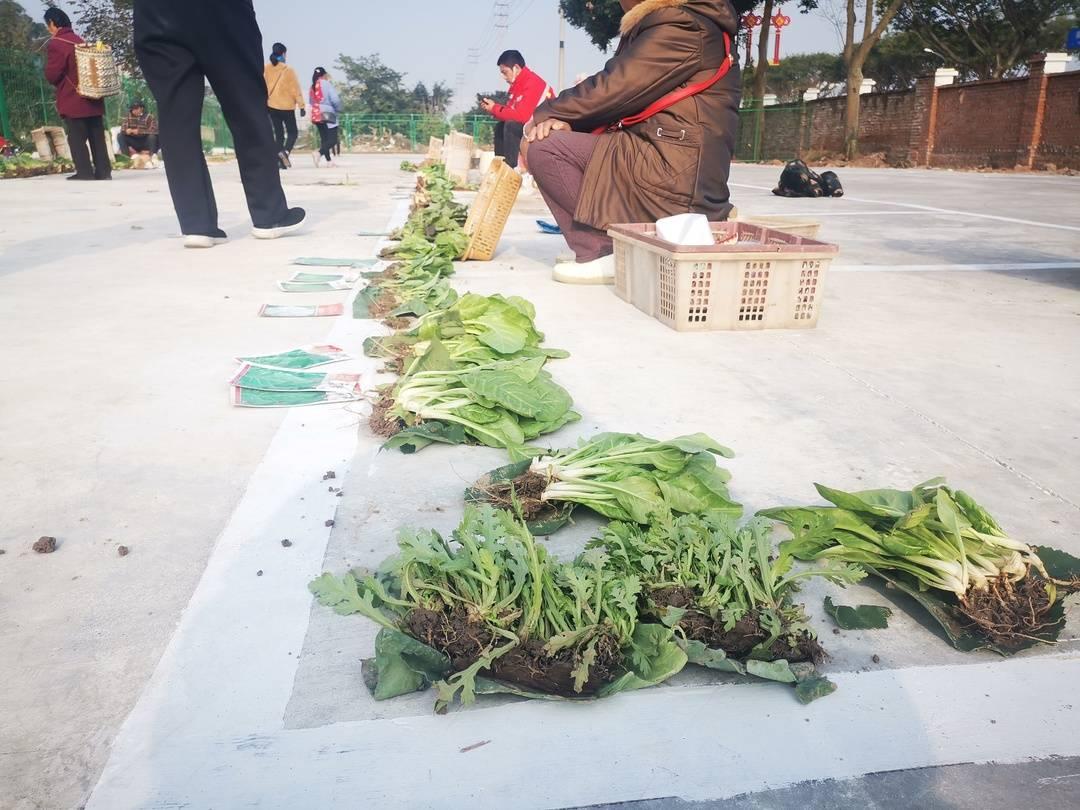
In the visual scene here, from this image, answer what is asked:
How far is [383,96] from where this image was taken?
189ft

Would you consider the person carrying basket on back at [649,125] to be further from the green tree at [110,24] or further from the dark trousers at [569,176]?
the green tree at [110,24]

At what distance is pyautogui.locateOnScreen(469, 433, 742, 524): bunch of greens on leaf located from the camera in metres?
1.80

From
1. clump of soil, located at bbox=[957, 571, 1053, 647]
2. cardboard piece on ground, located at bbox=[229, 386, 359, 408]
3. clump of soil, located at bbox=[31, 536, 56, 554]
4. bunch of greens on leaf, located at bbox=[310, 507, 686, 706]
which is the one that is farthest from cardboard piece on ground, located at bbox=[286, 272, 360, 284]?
clump of soil, located at bbox=[957, 571, 1053, 647]

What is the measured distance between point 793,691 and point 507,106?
9393 mm

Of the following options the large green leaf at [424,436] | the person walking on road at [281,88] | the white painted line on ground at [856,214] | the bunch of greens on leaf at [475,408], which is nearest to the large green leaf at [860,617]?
the bunch of greens on leaf at [475,408]

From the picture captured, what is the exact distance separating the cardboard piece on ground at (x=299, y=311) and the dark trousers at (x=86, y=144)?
364 inches

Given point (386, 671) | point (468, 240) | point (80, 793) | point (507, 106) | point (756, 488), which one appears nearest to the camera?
point (80, 793)

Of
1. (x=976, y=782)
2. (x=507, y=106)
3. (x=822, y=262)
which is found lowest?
(x=976, y=782)

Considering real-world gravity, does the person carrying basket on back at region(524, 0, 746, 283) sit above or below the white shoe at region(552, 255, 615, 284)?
above

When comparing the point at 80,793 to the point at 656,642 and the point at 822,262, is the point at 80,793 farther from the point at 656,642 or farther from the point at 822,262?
the point at 822,262

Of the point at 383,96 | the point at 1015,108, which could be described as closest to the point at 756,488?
the point at 1015,108

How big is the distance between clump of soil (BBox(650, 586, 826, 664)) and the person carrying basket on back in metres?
3.22

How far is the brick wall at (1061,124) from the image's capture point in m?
19.6

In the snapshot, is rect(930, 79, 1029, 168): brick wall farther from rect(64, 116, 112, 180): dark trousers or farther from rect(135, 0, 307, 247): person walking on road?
rect(135, 0, 307, 247): person walking on road
